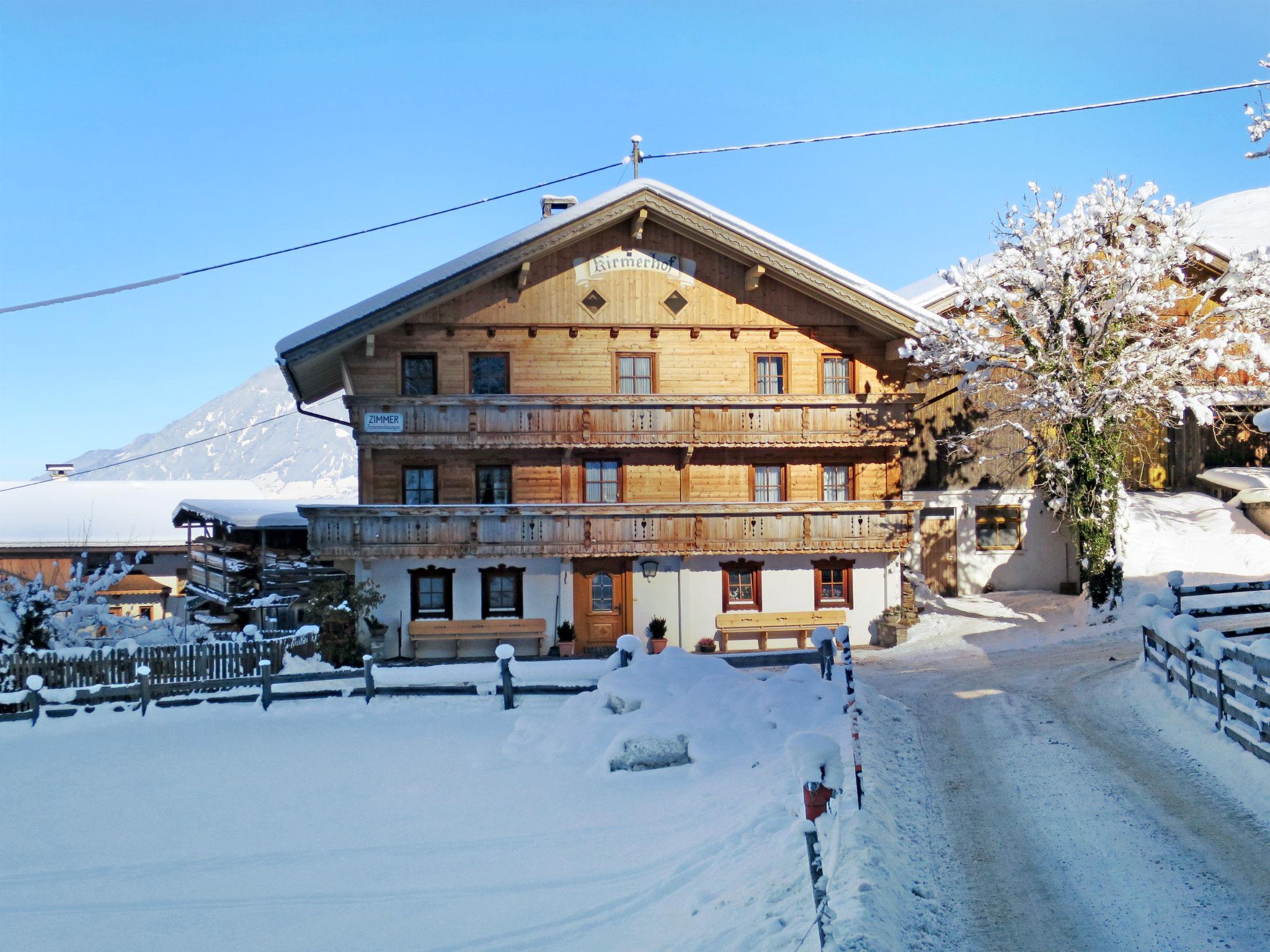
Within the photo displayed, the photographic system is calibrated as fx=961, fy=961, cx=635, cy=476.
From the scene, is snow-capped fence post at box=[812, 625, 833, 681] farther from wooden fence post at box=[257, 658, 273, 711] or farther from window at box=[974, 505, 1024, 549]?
window at box=[974, 505, 1024, 549]

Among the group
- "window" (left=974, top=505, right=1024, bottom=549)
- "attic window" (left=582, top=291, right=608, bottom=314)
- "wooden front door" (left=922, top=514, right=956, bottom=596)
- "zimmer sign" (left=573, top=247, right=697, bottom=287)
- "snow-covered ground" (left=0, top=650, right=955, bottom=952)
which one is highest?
"zimmer sign" (left=573, top=247, right=697, bottom=287)

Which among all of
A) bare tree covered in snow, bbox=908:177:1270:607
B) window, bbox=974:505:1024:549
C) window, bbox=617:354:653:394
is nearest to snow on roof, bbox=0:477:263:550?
window, bbox=617:354:653:394

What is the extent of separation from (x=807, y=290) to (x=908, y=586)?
29.4 ft

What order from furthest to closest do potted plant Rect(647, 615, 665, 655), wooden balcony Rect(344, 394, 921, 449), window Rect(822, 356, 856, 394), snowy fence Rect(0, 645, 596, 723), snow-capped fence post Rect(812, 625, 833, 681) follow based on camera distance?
1. window Rect(822, 356, 856, 394)
2. potted plant Rect(647, 615, 665, 655)
3. wooden balcony Rect(344, 394, 921, 449)
4. snowy fence Rect(0, 645, 596, 723)
5. snow-capped fence post Rect(812, 625, 833, 681)

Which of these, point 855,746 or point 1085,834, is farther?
point 855,746

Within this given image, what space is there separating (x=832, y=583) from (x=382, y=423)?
13332 millimetres

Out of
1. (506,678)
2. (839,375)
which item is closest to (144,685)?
(506,678)

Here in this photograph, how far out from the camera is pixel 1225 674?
12773 millimetres

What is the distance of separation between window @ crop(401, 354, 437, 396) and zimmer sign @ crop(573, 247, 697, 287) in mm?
4697

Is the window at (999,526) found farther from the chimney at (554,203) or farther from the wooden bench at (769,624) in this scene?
the chimney at (554,203)

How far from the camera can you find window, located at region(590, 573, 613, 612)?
27.0 metres

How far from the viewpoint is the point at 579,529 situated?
2608cm

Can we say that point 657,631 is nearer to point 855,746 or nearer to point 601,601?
→ point 601,601

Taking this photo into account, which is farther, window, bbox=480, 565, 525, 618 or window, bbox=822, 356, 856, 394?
window, bbox=822, 356, 856, 394
